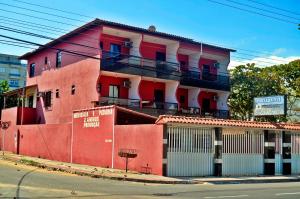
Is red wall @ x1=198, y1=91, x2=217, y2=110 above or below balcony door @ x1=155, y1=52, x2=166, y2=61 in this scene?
below

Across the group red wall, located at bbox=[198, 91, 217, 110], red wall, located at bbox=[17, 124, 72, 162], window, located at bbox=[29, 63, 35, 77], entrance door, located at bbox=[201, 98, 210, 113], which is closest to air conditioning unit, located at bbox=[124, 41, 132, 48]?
red wall, located at bbox=[17, 124, 72, 162]

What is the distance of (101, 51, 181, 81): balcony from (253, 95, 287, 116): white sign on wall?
7754 mm

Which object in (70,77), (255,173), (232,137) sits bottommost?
(255,173)

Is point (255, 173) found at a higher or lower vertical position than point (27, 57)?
lower

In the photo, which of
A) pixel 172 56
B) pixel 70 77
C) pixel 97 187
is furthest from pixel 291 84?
pixel 97 187

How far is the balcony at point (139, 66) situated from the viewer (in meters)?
32.3

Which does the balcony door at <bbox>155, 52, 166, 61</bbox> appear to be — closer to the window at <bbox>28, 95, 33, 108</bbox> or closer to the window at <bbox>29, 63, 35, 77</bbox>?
the window at <bbox>29, 63, 35, 77</bbox>

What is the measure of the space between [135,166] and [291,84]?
27.9m

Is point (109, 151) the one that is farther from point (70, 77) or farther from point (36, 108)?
point (36, 108)

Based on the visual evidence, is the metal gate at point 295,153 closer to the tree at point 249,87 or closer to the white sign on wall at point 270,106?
the white sign on wall at point 270,106

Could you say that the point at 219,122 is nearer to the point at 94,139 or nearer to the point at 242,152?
the point at 242,152

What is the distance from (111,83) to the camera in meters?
33.8

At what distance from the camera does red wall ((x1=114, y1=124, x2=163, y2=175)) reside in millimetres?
22778

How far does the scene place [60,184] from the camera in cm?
1709
